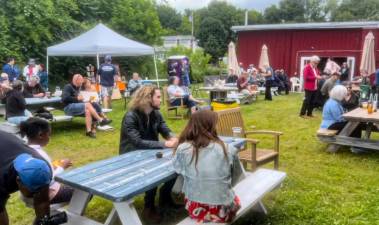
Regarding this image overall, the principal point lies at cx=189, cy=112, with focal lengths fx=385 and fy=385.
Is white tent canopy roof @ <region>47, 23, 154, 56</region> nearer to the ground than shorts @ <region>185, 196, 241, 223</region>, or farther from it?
farther from it

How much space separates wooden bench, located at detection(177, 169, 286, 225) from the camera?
3.23 meters

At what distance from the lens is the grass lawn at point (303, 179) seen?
3.89 meters

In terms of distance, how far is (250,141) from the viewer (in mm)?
4297

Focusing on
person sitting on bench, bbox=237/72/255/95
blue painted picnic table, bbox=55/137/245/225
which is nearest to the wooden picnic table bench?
blue painted picnic table, bbox=55/137/245/225

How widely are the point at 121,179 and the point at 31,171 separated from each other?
925 mm

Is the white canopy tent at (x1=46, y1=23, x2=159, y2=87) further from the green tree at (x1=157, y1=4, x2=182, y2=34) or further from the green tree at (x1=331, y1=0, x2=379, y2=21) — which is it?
the green tree at (x1=157, y1=4, x2=182, y2=34)

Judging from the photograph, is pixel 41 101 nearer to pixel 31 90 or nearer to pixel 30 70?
pixel 31 90

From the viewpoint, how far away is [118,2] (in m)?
18.7

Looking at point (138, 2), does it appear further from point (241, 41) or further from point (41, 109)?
point (41, 109)

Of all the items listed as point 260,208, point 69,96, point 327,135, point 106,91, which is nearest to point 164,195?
point 260,208

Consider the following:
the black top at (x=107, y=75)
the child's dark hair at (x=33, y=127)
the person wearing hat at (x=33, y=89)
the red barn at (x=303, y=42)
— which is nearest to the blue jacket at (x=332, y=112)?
the child's dark hair at (x=33, y=127)

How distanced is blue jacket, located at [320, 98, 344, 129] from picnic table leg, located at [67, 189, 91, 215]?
4.46 m

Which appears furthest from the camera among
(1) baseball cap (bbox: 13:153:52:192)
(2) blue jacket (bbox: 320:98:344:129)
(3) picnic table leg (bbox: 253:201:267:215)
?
(2) blue jacket (bbox: 320:98:344:129)

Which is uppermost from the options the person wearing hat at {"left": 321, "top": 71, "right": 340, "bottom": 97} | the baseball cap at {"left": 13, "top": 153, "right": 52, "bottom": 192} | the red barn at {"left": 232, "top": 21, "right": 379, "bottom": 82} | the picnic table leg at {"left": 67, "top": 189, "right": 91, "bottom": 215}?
the red barn at {"left": 232, "top": 21, "right": 379, "bottom": 82}
